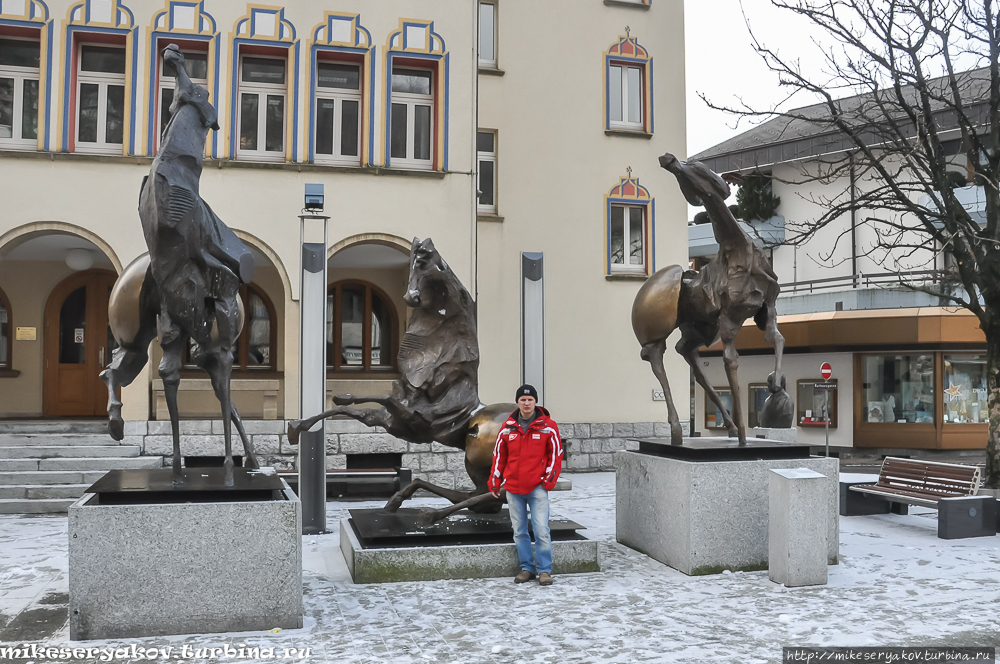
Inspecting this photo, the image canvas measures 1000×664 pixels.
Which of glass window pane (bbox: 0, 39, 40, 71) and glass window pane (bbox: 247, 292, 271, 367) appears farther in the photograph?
glass window pane (bbox: 247, 292, 271, 367)

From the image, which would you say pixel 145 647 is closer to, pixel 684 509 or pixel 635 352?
pixel 684 509

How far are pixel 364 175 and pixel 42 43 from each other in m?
5.53

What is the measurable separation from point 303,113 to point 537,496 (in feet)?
33.4

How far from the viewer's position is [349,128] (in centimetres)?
1578

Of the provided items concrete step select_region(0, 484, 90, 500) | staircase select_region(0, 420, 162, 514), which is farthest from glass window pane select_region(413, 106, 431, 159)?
concrete step select_region(0, 484, 90, 500)

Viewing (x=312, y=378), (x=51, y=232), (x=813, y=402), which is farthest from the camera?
(x=813, y=402)

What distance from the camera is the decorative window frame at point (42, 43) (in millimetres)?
14023

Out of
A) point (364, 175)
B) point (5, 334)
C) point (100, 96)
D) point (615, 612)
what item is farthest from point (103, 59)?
point (615, 612)

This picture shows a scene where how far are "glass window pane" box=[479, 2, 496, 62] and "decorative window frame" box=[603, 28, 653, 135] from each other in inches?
94.6

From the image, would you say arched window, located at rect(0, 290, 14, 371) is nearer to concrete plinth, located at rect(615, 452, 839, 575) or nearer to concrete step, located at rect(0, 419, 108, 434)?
concrete step, located at rect(0, 419, 108, 434)

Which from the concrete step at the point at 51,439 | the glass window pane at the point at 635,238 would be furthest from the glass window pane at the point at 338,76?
the concrete step at the point at 51,439

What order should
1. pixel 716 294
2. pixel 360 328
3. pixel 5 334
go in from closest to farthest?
pixel 716 294 → pixel 5 334 → pixel 360 328

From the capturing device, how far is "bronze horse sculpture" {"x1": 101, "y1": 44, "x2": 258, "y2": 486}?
19.8ft

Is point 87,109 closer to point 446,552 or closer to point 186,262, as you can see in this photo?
point 186,262
